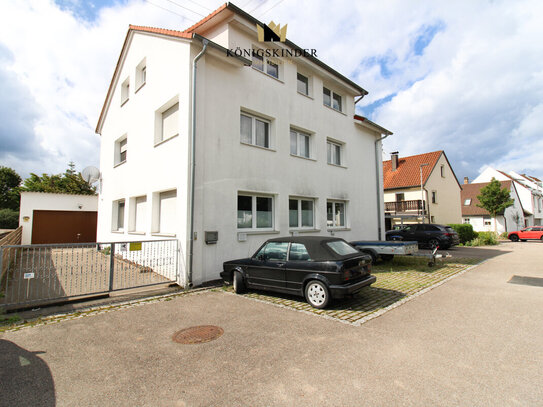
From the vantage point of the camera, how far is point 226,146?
29.0 ft

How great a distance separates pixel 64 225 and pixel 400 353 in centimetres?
2035

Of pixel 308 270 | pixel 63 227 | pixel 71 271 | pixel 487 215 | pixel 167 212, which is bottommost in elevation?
pixel 71 271

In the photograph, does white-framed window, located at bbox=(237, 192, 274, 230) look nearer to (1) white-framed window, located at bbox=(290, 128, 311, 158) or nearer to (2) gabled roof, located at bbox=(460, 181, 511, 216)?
(1) white-framed window, located at bbox=(290, 128, 311, 158)

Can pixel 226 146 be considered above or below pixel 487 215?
above

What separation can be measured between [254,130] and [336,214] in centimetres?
594

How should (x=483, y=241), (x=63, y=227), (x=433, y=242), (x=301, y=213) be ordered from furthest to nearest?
1. (x=483, y=241)
2. (x=433, y=242)
3. (x=63, y=227)
4. (x=301, y=213)

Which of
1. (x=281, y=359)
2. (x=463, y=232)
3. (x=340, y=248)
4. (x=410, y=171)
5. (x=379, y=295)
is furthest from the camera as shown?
(x=410, y=171)

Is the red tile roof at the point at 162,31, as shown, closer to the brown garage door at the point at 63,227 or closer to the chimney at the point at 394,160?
the brown garage door at the point at 63,227

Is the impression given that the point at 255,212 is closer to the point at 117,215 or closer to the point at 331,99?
the point at 331,99

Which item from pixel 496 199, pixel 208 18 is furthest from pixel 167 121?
pixel 496 199

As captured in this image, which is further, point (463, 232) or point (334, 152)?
point (463, 232)

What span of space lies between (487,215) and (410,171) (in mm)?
16912

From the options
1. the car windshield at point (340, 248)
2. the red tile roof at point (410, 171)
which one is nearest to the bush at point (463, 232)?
the red tile roof at point (410, 171)

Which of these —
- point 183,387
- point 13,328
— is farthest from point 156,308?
point 183,387
